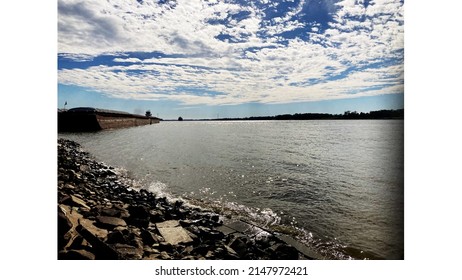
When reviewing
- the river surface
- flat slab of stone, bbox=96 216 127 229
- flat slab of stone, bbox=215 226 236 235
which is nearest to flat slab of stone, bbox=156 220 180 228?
flat slab of stone, bbox=96 216 127 229

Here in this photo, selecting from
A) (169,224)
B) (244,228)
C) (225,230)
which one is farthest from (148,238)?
(244,228)

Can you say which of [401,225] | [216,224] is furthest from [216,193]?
[401,225]

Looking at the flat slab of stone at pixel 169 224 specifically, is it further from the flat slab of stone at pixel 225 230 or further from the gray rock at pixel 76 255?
the gray rock at pixel 76 255

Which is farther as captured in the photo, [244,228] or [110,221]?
[244,228]

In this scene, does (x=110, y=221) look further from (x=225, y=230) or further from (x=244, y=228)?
(x=244, y=228)

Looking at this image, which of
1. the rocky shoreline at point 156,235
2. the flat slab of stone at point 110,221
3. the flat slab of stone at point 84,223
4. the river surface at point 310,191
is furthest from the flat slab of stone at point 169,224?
the river surface at point 310,191

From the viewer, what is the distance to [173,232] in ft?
19.8

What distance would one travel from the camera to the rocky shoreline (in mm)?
4703

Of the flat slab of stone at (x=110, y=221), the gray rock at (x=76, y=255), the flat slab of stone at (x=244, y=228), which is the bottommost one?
the flat slab of stone at (x=244, y=228)

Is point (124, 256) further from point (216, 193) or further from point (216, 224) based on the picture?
point (216, 193)

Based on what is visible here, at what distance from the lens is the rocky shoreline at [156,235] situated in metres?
4.70

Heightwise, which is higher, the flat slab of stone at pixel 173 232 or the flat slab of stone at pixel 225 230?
the flat slab of stone at pixel 173 232

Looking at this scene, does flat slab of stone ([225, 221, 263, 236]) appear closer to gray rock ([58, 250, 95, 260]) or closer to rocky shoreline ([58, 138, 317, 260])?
rocky shoreline ([58, 138, 317, 260])

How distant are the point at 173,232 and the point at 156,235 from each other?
0.42 metres
